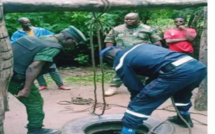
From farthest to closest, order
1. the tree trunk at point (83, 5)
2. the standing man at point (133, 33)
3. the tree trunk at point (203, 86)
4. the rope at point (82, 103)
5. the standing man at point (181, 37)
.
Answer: the standing man at point (181, 37), the standing man at point (133, 33), the rope at point (82, 103), the tree trunk at point (203, 86), the tree trunk at point (83, 5)

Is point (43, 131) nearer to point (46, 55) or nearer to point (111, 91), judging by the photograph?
point (46, 55)

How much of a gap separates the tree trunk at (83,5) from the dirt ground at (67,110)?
1.75 metres

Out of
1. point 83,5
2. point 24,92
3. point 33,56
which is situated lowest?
point 24,92

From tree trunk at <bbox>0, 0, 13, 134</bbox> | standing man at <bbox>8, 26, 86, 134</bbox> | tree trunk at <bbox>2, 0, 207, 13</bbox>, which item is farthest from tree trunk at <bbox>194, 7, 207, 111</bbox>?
tree trunk at <bbox>0, 0, 13, 134</bbox>

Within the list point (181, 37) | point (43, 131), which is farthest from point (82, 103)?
point (181, 37)

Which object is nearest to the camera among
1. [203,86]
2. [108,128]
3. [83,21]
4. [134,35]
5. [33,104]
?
[33,104]

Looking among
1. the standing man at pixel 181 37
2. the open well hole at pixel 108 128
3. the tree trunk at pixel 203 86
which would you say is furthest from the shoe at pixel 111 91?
the open well hole at pixel 108 128

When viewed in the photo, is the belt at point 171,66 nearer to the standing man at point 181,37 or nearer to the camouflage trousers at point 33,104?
the camouflage trousers at point 33,104

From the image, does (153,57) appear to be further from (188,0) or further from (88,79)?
(88,79)

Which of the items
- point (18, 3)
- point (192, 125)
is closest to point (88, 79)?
point (192, 125)

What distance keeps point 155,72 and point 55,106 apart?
2.80m

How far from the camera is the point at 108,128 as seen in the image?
497 centimetres

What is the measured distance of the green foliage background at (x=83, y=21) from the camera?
10094mm

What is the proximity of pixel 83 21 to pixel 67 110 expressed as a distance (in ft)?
16.6
